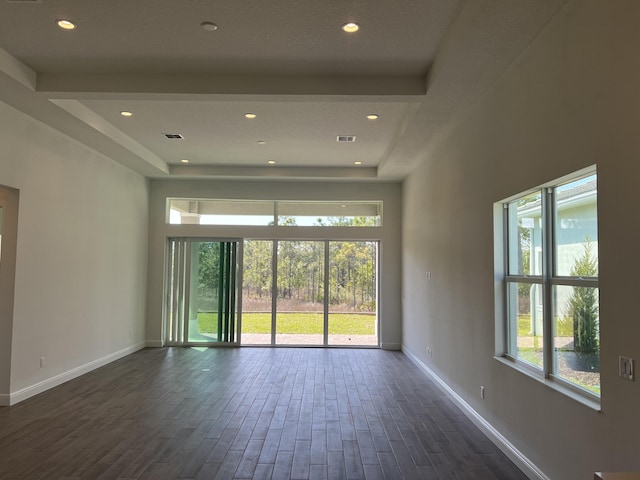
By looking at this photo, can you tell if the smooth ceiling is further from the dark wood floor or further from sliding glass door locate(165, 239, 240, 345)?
the dark wood floor

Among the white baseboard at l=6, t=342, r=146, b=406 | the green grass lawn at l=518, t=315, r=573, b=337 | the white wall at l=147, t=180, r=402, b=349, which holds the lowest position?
the white baseboard at l=6, t=342, r=146, b=406

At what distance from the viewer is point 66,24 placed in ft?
10.5

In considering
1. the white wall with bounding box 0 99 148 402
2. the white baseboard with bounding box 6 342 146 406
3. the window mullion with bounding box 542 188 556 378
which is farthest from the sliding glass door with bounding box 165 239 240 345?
the window mullion with bounding box 542 188 556 378

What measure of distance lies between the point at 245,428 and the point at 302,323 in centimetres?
427

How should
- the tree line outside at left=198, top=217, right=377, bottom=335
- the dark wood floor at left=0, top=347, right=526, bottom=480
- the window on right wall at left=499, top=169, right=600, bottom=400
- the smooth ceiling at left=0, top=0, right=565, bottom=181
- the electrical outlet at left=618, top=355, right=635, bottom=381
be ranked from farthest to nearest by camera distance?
the tree line outside at left=198, top=217, right=377, bottom=335
the dark wood floor at left=0, top=347, right=526, bottom=480
the smooth ceiling at left=0, top=0, right=565, bottom=181
the window on right wall at left=499, top=169, right=600, bottom=400
the electrical outlet at left=618, top=355, right=635, bottom=381

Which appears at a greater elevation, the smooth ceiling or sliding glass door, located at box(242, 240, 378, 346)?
the smooth ceiling

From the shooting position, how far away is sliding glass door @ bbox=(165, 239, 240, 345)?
8.00m

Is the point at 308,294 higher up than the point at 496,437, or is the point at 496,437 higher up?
the point at 308,294

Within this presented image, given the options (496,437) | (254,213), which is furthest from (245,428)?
(254,213)

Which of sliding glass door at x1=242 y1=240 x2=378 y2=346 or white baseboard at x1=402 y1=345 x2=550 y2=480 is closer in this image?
white baseboard at x1=402 y1=345 x2=550 y2=480

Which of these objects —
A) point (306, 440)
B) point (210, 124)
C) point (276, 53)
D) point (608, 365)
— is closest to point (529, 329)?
point (608, 365)

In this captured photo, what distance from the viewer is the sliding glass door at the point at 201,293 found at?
8.00 m

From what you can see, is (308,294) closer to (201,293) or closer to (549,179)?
(201,293)

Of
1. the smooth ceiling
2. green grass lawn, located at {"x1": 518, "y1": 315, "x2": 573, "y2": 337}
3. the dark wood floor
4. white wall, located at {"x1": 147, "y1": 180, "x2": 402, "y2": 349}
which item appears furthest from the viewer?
white wall, located at {"x1": 147, "y1": 180, "x2": 402, "y2": 349}
